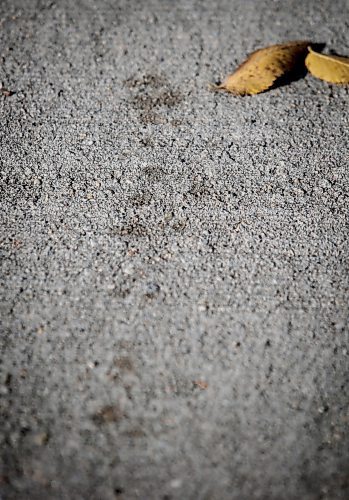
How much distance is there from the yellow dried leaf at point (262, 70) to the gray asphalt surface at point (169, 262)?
7 cm

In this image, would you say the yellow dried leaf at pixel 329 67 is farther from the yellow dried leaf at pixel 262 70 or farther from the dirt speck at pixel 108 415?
the dirt speck at pixel 108 415

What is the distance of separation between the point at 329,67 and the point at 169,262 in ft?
5.09

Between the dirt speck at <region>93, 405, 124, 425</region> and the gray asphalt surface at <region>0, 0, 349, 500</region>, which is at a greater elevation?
the gray asphalt surface at <region>0, 0, 349, 500</region>

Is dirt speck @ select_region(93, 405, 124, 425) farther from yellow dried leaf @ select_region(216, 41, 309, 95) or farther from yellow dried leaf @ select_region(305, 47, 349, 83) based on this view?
yellow dried leaf @ select_region(305, 47, 349, 83)

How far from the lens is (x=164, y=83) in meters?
2.79

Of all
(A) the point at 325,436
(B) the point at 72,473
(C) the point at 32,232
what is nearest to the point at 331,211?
(A) the point at 325,436

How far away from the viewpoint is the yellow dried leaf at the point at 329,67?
2.74 meters

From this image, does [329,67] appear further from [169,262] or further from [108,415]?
[108,415]

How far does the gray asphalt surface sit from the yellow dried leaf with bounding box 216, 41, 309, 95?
0.23ft

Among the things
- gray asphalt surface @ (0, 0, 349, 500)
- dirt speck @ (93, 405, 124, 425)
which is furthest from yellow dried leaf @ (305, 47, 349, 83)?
dirt speck @ (93, 405, 124, 425)

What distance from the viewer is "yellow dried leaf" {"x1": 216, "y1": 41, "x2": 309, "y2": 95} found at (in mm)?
2693

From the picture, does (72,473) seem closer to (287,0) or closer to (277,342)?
(277,342)

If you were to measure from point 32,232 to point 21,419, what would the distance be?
851 mm

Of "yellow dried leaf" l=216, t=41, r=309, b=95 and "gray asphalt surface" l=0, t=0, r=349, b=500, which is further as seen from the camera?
"yellow dried leaf" l=216, t=41, r=309, b=95
